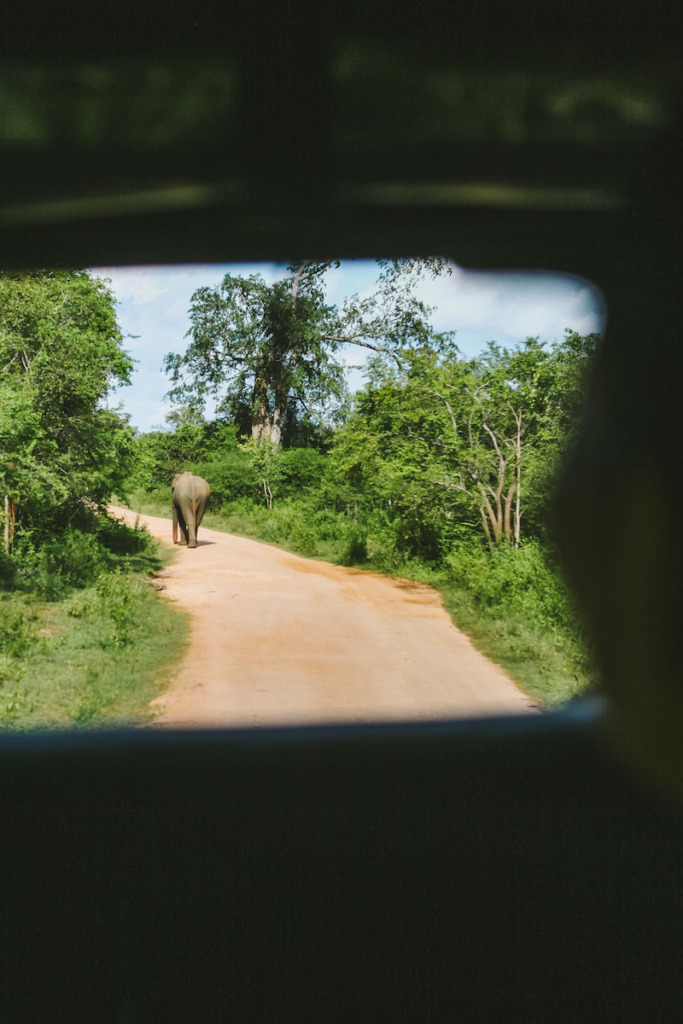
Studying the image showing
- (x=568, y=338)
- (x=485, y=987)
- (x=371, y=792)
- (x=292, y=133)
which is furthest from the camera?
(x=568, y=338)

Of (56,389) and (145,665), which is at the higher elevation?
(56,389)

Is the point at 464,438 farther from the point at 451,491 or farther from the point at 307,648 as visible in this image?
the point at 307,648

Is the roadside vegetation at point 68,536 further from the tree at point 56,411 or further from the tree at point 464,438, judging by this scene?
the tree at point 464,438

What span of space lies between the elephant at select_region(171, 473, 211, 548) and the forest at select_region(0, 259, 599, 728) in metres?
0.05

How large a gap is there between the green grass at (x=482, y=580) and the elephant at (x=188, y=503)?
59 mm

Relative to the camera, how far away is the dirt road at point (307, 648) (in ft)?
8.71

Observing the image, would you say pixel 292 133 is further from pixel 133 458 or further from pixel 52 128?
pixel 133 458

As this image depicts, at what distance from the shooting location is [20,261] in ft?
6.75

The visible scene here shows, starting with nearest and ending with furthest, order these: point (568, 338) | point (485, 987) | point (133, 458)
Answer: point (485, 987)
point (568, 338)
point (133, 458)

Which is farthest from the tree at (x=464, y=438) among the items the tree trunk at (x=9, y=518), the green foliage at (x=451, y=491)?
the tree trunk at (x=9, y=518)

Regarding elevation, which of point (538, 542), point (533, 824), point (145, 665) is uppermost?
point (538, 542)

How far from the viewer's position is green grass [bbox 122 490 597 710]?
9.15ft

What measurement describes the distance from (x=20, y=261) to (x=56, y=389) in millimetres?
1461

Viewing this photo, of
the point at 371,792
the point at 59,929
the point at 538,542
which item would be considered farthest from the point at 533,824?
the point at 59,929
